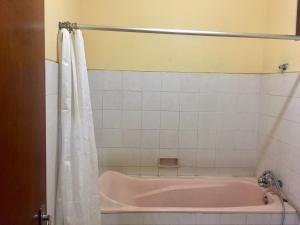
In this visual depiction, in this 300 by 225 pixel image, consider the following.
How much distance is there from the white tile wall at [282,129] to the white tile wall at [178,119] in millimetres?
→ 136

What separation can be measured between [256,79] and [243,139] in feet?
2.02

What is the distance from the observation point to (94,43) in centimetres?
277

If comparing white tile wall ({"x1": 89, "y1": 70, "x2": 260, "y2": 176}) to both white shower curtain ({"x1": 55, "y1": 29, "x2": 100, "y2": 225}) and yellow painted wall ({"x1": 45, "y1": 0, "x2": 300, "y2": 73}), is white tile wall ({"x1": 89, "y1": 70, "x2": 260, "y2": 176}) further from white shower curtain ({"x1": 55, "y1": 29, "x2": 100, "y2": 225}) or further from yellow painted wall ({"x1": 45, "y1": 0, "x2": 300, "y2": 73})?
white shower curtain ({"x1": 55, "y1": 29, "x2": 100, "y2": 225})

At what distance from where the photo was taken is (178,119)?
2.87 metres

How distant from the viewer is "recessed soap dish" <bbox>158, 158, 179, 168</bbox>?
2918mm

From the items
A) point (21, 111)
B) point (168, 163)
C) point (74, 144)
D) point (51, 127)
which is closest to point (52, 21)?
point (51, 127)

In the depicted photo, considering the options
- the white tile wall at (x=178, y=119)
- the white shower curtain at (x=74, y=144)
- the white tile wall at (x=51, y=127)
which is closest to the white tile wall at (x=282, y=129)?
the white tile wall at (x=178, y=119)

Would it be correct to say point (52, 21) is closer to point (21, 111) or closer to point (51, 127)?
point (51, 127)

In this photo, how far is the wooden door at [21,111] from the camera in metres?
0.79

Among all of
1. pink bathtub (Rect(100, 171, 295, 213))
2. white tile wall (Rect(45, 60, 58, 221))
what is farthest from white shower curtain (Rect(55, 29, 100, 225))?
pink bathtub (Rect(100, 171, 295, 213))

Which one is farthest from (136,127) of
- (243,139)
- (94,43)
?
(243,139)

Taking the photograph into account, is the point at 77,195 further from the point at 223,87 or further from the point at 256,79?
the point at 256,79

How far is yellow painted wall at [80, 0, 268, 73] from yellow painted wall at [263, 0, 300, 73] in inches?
5.1

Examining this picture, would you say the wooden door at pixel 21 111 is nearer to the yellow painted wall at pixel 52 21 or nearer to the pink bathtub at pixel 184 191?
the yellow painted wall at pixel 52 21
